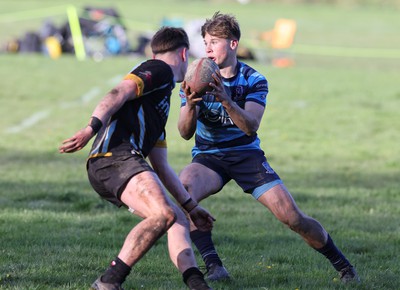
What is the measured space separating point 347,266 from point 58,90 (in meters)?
15.4

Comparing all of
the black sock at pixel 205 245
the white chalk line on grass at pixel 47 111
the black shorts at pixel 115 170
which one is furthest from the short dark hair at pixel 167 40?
the white chalk line on grass at pixel 47 111

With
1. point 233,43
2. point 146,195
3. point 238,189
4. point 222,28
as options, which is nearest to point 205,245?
point 146,195

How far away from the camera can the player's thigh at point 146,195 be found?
18.9 feet

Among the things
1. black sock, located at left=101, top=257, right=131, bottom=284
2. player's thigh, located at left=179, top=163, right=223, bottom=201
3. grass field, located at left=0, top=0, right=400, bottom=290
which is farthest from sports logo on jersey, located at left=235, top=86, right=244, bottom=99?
black sock, located at left=101, top=257, right=131, bottom=284

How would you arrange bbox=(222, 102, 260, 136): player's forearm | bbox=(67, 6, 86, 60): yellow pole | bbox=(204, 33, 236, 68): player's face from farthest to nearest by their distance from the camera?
bbox=(67, 6, 86, 60): yellow pole < bbox=(204, 33, 236, 68): player's face < bbox=(222, 102, 260, 136): player's forearm

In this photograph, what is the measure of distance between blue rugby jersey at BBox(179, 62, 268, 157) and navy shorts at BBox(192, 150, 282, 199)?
2.4 inches

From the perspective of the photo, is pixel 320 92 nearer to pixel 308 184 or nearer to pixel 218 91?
pixel 308 184

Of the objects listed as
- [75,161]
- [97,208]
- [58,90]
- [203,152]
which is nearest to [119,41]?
[58,90]

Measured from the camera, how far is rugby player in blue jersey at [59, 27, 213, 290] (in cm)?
575

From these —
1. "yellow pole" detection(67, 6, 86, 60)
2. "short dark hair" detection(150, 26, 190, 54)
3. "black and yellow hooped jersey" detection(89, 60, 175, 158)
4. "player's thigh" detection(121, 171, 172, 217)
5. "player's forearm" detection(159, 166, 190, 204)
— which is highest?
"short dark hair" detection(150, 26, 190, 54)

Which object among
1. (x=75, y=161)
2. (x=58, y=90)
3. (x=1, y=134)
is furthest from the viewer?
(x=58, y=90)

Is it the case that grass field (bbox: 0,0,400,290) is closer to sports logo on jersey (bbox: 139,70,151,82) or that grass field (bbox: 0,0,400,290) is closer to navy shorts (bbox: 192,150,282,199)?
navy shorts (bbox: 192,150,282,199)

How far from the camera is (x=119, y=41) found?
1164 inches

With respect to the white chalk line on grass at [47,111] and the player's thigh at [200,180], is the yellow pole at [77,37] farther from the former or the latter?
the player's thigh at [200,180]
